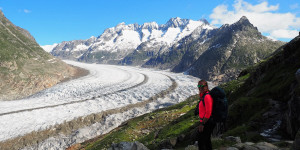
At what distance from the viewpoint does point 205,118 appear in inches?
288

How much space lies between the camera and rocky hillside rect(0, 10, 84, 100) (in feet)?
263

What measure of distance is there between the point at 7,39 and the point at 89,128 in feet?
288

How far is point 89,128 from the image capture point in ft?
176

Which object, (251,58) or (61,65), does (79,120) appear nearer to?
(61,65)

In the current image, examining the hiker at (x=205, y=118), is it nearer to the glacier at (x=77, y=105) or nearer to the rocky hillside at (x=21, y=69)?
the glacier at (x=77, y=105)

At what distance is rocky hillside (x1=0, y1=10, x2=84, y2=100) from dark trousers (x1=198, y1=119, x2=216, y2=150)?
3478 inches

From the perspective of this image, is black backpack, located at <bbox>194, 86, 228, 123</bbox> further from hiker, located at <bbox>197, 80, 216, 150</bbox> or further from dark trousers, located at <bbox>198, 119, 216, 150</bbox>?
dark trousers, located at <bbox>198, 119, 216, 150</bbox>

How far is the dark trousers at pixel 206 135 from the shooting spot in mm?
7504

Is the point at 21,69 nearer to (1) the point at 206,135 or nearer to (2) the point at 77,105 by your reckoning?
(2) the point at 77,105

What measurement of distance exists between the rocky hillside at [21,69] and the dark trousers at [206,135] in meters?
88.4

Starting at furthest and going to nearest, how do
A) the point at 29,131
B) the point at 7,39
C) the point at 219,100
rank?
the point at 7,39 < the point at 29,131 < the point at 219,100

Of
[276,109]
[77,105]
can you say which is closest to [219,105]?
[276,109]

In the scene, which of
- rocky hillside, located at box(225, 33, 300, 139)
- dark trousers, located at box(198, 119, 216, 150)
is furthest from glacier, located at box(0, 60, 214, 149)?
dark trousers, located at box(198, 119, 216, 150)

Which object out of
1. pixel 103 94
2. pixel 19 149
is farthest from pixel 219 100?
pixel 103 94
